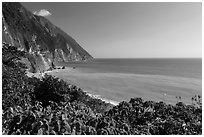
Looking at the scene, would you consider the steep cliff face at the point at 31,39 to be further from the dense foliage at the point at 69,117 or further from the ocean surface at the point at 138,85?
the dense foliage at the point at 69,117

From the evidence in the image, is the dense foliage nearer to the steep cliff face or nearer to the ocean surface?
the ocean surface

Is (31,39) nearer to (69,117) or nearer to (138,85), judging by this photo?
(138,85)

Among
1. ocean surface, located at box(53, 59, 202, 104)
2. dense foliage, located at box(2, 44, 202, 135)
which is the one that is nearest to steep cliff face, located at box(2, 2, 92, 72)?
ocean surface, located at box(53, 59, 202, 104)

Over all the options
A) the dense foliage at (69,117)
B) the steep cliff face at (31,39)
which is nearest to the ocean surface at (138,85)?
the steep cliff face at (31,39)

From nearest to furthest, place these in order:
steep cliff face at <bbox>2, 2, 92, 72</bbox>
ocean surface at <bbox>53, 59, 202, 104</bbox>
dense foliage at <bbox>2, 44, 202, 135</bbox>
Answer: dense foliage at <bbox>2, 44, 202, 135</bbox>, ocean surface at <bbox>53, 59, 202, 104</bbox>, steep cliff face at <bbox>2, 2, 92, 72</bbox>

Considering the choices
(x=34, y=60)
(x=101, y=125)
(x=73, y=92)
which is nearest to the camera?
(x=101, y=125)

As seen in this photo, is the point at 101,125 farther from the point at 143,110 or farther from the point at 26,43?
the point at 26,43

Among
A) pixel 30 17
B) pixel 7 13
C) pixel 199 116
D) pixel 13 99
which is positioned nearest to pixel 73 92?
pixel 13 99

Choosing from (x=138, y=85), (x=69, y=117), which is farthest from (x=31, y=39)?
(x=69, y=117)

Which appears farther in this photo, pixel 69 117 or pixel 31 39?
pixel 31 39
